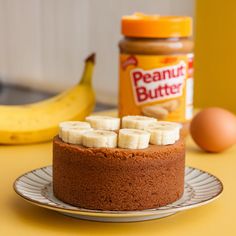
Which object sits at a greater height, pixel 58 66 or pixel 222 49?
pixel 222 49

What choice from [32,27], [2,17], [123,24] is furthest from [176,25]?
[2,17]

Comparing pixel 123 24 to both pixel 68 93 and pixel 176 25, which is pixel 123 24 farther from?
pixel 68 93

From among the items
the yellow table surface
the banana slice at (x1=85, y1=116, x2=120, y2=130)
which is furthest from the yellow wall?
the banana slice at (x1=85, y1=116, x2=120, y2=130)

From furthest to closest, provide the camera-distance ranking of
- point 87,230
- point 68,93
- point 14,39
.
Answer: point 14,39 → point 68,93 → point 87,230

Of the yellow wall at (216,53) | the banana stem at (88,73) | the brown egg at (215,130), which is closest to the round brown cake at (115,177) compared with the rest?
the brown egg at (215,130)

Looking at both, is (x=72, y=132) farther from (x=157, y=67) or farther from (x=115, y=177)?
(x=157, y=67)

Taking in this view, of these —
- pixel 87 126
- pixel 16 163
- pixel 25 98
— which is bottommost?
pixel 25 98
